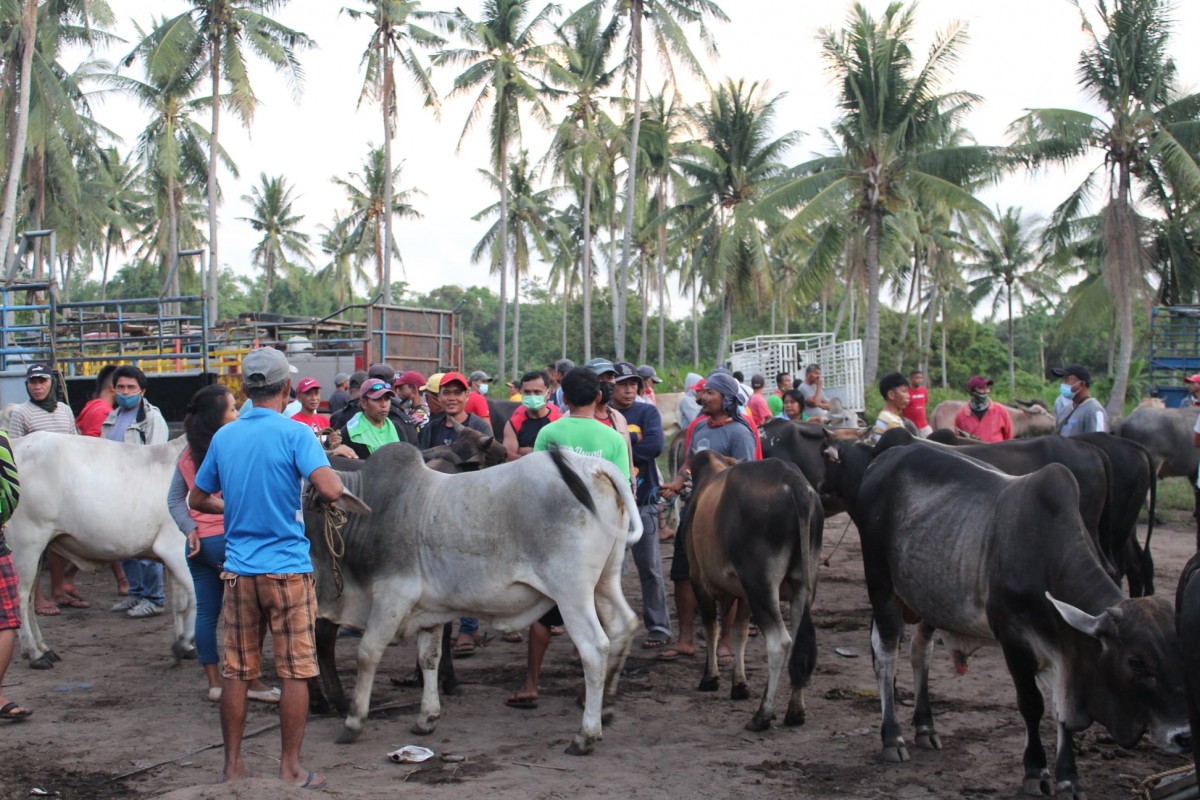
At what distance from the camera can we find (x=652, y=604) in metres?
8.19

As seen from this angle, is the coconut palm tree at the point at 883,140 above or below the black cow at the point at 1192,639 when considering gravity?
above

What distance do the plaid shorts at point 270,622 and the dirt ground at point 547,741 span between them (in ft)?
1.76

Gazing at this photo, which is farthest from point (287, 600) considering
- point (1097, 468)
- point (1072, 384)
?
point (1072, 384)

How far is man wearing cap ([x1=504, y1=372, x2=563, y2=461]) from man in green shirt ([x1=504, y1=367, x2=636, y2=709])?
4.71 ft

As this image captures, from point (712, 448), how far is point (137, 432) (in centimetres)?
504

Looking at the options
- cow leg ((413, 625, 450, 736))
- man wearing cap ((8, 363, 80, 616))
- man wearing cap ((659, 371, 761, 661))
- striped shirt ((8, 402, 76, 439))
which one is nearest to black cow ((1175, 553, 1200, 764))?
cow leg ((413, 625, 450, 736))

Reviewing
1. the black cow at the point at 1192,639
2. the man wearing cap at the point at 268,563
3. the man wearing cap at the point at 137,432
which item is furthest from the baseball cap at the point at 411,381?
the black cow at the point at 1192,639

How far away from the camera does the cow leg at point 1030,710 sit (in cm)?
499

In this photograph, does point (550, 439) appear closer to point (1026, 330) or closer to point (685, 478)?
point (685, 478)

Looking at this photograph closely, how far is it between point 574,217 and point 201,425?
4902 centimetres

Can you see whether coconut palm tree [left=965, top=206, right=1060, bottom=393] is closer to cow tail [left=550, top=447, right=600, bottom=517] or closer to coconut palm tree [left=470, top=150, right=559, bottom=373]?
coconut palm tree [left=470, top=150, right=559, bottom=373]

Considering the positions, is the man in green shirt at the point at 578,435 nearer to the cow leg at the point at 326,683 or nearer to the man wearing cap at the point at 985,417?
the cow leg at the point at 326,683

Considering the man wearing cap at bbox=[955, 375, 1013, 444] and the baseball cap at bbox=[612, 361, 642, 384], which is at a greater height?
the baseball cap at bbox=[612, 361, 642, 384]

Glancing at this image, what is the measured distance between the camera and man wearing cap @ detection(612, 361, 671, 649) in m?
8.01
